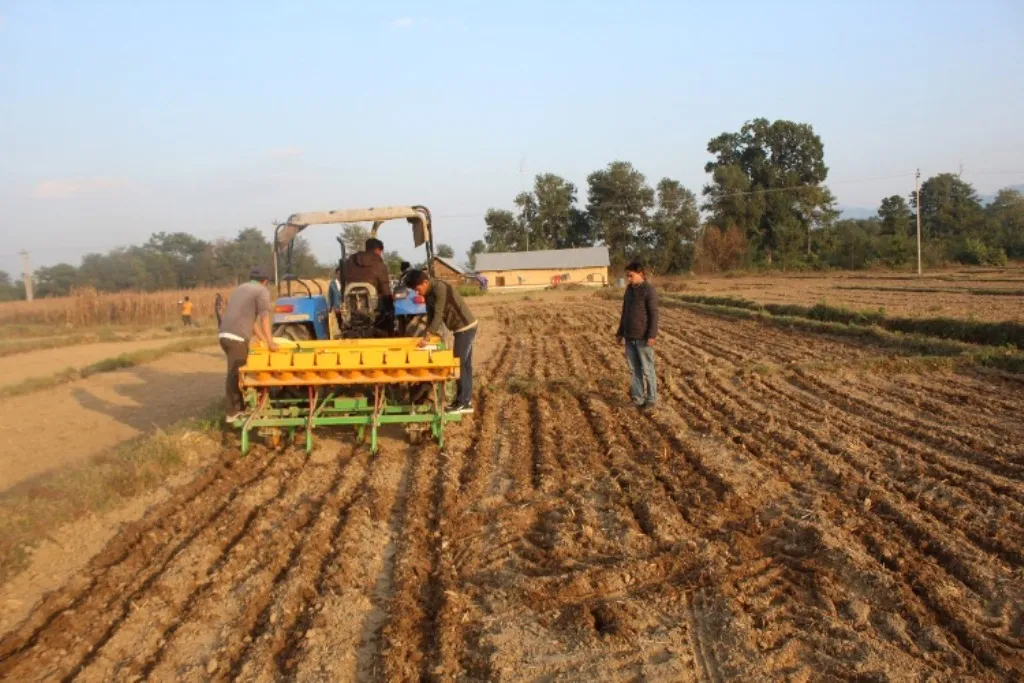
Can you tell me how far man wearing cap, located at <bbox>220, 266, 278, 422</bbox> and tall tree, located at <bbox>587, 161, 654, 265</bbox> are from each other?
61.4m

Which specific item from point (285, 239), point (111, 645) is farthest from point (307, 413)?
point (111, 645)

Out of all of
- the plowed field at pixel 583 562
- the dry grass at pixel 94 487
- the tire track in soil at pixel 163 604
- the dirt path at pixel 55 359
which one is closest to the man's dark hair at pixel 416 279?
the plowed field at pixel 583 562

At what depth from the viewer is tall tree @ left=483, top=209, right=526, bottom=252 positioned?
7331cm

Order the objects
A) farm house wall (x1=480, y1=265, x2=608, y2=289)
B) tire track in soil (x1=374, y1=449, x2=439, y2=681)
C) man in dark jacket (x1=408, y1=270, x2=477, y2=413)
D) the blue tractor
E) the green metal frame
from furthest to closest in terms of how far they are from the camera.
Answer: farm house wall (x1=480, y1=265, x2=608, y2=289)
the blue tractor
man in dark jacket (x1=408, y1=270, x2=477, y2=413)
the green metal frame
tire track in soil (x1=374, y1=449, x2=439, y2=681)

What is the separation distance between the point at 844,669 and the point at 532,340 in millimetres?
14517

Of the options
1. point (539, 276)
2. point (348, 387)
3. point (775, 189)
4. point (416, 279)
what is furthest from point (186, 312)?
point (775, 189)

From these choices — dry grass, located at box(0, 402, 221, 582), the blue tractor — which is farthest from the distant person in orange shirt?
dry grass, located at box(0, 402, 221, 582)

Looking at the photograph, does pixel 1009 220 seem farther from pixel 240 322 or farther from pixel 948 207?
pixel 240 322

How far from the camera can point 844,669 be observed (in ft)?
10.00

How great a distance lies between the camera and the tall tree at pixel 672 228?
218ft

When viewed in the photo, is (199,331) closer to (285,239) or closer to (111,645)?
(285,239)

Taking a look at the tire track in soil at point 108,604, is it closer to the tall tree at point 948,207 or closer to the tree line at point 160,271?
the tree line at point 160,271

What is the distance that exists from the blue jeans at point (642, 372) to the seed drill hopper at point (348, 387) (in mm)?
2336

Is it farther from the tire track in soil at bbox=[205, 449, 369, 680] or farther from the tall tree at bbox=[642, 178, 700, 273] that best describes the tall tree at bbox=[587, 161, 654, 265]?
the tire track in soil at bbox=[205, 449, 369, 680]
